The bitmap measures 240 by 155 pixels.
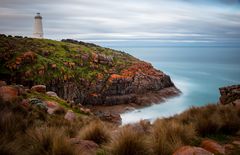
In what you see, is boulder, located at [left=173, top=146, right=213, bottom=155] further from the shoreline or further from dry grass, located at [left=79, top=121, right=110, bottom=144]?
the shoreline

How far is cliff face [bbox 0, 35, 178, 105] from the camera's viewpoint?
5794 centimetres

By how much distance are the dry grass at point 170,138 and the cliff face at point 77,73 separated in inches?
2031

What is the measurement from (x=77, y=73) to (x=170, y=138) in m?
58.8

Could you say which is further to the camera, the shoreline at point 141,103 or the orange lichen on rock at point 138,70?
the orange lichen on rock at point 138,70

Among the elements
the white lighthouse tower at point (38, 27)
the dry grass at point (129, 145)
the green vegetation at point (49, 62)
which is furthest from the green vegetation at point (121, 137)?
the white lighthouse tower at point (38, 27)

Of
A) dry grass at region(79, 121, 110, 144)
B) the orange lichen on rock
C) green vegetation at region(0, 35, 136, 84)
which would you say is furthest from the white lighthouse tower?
dry grass at region(79, 121, 110, 144)

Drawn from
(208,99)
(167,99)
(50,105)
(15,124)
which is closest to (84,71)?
(167,99)

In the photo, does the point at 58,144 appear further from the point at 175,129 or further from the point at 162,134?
the point at 175,129

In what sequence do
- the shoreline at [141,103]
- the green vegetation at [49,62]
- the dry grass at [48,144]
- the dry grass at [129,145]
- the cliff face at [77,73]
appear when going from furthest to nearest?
the cliff face at [77,73] < the green vegetation at [49,62] < the shoreline at [141,103] < the dry grass at [129,145] < the dry grass at [48,144]

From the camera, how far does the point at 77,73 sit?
64625mm

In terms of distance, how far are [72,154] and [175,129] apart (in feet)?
10.3

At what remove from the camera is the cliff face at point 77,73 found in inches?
2281

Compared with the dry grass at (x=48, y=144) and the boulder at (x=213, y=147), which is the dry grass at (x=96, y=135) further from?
the boulder at (x=213, y=147)

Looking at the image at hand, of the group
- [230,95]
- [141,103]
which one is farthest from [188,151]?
[141,103]
